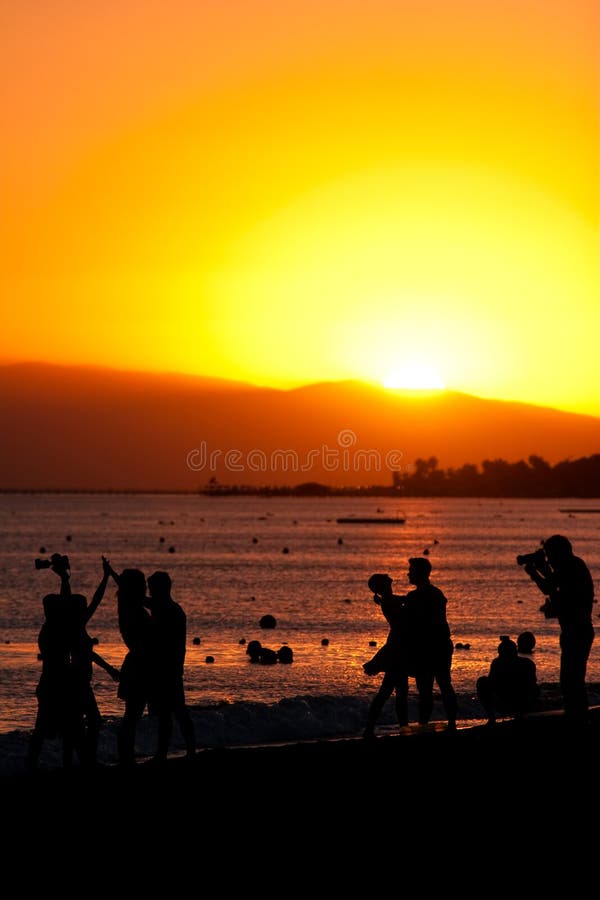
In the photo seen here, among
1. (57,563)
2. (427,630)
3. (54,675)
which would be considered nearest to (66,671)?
(54,675)

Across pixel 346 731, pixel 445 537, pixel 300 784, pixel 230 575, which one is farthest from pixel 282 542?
pixel 300 784

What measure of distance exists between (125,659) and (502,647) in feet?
18.6

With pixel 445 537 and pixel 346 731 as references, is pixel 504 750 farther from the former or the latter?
pixel 445 537

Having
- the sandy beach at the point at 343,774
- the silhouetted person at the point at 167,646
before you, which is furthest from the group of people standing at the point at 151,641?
the sandy beach at the point at 343,774

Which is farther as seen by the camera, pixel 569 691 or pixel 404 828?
pixel 569 691

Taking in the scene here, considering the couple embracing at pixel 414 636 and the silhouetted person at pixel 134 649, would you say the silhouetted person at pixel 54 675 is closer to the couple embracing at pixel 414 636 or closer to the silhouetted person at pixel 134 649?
the silhouetted person at pixel 134 649

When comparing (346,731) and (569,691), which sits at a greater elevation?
(569,691)

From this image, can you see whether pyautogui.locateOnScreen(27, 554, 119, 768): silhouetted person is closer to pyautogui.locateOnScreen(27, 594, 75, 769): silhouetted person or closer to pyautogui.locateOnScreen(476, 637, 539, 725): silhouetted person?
pyautogui.locateOnScreen(27, 594, 75, 769): silhouetted person

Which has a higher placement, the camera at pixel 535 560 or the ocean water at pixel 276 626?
the camera at pixel 535 560

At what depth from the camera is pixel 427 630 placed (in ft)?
50.2

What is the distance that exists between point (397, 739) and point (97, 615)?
3944 cm

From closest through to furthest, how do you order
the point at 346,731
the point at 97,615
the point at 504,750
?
the point at 504,750
the point at 346,731
the point at 97,615

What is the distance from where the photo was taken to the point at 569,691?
48.5 ft

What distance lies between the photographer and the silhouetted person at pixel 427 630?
15.1 metres
